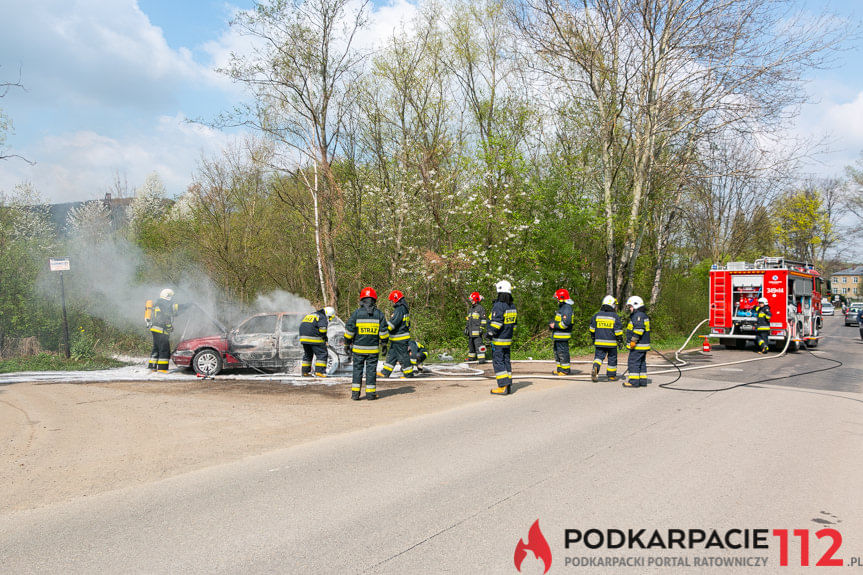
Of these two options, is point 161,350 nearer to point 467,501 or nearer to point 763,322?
point 467,501

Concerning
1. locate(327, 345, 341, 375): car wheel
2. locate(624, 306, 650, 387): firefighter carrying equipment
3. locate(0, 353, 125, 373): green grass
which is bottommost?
locate(0, 353, 125, 373): green grass

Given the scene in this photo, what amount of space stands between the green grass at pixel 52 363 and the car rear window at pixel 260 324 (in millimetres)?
4467

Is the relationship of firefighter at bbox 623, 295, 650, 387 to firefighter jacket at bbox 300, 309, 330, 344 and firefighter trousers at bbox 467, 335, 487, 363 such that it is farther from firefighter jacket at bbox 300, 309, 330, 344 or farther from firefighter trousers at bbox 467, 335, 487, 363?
firefighter jacket at bbox 300, 309, 330, 344

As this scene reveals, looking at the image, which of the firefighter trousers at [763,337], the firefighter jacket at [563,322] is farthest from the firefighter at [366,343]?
the firefighter trousers at [763,337]

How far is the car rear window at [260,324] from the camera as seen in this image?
43.2 feet

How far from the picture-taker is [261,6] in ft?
57.5

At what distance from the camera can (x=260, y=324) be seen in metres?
13.2

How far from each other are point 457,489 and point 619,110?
1799 cm

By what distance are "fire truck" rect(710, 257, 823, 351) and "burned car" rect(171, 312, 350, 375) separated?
14.1 metres

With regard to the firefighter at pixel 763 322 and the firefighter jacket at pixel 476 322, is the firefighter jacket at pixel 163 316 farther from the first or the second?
the firefighter at pixel 763 322

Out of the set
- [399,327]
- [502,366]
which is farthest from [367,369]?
[502,366]

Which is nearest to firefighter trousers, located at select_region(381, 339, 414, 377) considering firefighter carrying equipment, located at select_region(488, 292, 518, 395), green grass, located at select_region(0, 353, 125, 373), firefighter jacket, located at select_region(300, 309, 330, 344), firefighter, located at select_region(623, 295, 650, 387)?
firefighter jacket, located at select_region(300, 309, 330, 344)

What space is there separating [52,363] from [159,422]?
8465 millimetres

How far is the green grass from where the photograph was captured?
1408 centimetres
